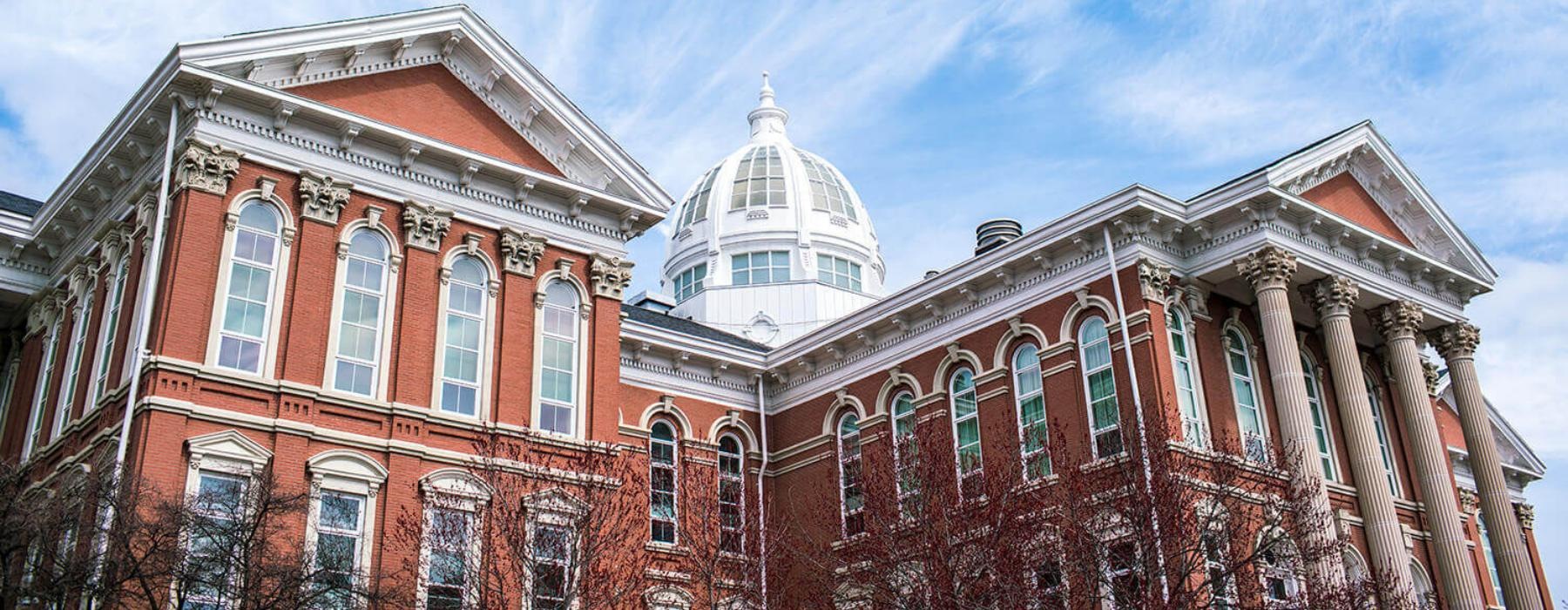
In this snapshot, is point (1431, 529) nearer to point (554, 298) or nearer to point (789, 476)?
point (789, 476)

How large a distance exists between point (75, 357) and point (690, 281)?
70.9 ft

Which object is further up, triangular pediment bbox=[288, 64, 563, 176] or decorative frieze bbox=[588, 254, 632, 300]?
triangular pediment bbox=[288, 64, 563, 176]

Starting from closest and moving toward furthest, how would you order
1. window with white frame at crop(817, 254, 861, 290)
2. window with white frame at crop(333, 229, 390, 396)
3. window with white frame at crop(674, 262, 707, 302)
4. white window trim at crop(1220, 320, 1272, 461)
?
1. window with white frame at crop(333, 229, 390, 396)
2. white window trim at crop(1220, 320, 1272, 461)
3. window with white frame at crop(817, 254, 861, 290)
4. window with white frame at crop(674, 262, 707, 302)

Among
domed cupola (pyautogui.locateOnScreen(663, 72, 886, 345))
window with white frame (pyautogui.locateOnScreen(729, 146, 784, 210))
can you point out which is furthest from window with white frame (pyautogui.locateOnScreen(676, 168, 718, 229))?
window with white frame (pyautogui.locateOnScreen(729, 146, 784, 210))

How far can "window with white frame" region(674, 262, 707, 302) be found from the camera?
43219 mm

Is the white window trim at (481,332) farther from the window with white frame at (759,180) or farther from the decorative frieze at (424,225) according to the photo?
the window with white frame at (759,180)

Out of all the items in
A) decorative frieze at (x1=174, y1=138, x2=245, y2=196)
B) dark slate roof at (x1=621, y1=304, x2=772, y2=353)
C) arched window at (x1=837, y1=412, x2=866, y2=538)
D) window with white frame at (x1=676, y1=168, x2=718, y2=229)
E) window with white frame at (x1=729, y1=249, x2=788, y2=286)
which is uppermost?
window with white frame at (x1=676, y1=168, x2=718, y2=229)

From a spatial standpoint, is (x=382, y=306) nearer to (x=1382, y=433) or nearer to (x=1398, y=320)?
(x=1398, y=320)

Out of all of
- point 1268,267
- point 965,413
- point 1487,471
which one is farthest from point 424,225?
point 1487,471

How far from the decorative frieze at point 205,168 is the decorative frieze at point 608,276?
7171 mm

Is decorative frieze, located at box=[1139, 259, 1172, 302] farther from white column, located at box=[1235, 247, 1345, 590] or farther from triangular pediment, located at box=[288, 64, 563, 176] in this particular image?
triangular pediment, located at box=[288, 64, 563, 176]

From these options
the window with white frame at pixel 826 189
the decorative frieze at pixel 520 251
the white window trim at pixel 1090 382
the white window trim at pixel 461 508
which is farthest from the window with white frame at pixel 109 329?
the window with white frame at pixel 826 189

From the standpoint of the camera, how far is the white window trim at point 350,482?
21859 millimetres

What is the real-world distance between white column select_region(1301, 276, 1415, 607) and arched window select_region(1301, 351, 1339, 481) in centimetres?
58
